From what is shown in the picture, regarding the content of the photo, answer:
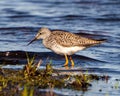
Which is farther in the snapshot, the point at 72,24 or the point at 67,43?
the point at 72,24

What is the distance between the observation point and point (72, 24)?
1870 centimetres

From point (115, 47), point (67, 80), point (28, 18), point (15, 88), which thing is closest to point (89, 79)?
point (67, 80)

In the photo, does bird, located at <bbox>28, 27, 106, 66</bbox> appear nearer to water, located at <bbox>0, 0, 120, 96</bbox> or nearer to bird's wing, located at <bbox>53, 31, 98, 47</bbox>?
bird's wing, located at <bbox>53, 31, 98, 47</bbox>

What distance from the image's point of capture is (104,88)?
31.3 feet

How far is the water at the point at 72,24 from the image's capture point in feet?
42.0

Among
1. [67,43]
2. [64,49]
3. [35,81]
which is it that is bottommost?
[35,81]

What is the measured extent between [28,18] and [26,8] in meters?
2.26

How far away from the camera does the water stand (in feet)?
42.0

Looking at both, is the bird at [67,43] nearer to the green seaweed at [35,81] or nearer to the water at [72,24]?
the water at [72,24]

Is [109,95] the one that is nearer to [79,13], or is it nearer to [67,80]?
[67,80]

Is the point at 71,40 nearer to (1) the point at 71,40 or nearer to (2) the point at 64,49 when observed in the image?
(1) the point at 71,40

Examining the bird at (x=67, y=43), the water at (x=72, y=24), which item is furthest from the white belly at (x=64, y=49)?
the water at (x=72, y=24)

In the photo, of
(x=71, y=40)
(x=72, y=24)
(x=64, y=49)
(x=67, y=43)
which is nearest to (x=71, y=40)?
(x=71, y=40)

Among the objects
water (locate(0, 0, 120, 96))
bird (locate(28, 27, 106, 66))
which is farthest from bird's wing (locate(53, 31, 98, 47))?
water (locate(0, 0, 120, 96))
